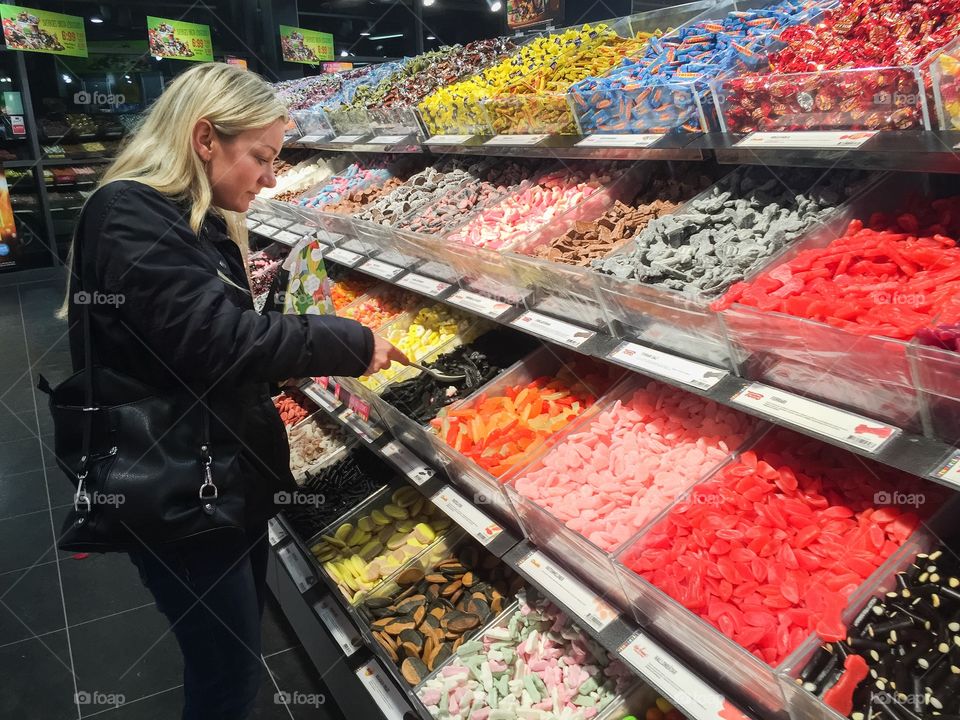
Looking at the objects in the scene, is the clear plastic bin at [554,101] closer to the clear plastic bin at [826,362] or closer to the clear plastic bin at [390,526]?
the clear plastic bin at [826,362]

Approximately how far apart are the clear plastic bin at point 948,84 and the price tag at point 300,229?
3.04m

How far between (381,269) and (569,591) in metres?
1.70

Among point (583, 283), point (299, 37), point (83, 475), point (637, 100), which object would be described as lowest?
point (83, 475)

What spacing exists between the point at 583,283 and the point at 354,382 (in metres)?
1.16

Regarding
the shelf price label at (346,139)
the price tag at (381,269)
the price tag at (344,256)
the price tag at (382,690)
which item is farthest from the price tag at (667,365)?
the shelf price label at (346,139)

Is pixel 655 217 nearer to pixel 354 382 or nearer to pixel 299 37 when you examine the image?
pixel 354 382

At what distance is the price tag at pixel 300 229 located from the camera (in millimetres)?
3879

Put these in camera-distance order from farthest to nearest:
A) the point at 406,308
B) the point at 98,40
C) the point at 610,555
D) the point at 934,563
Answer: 1. the point at 98,40
2. the point at 406,308
3. the point at 610,555
4. the point at 934,563

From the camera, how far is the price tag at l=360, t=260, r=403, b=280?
2863mm

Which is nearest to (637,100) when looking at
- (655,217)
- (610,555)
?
(655,217)

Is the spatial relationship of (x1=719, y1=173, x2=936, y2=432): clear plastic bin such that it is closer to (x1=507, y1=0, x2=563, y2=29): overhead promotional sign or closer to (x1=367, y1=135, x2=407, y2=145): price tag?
(x1=367, y1=135, x2=407, y2=145): price tag

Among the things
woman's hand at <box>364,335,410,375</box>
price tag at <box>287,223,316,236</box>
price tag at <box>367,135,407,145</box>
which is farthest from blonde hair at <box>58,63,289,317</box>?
price tag at <box>287,223,316,236</box>

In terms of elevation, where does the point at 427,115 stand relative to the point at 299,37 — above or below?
below

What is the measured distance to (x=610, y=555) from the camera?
4.84 feet
